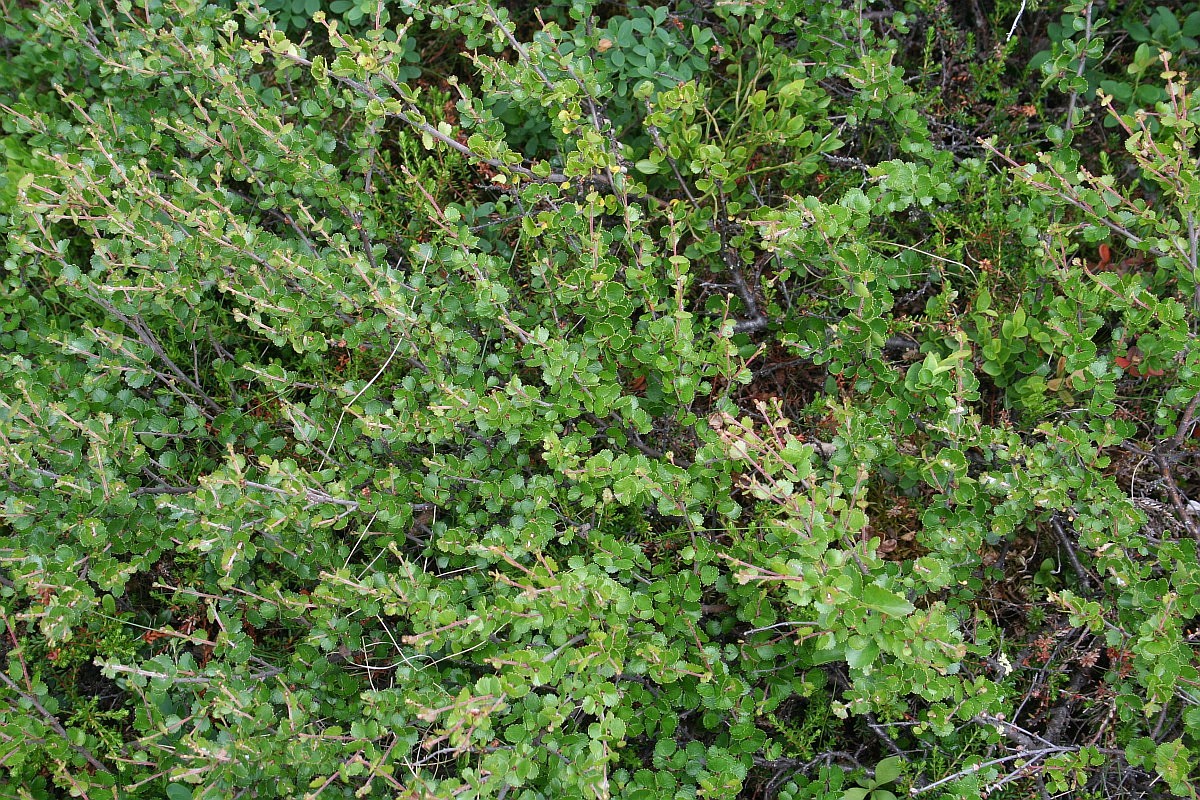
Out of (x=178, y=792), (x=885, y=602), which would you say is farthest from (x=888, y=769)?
(x=178, y=792)

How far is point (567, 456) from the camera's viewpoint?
8.66 feet

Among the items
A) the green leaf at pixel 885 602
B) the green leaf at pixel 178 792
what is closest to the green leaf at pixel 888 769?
the green leaf at pixel 885 602

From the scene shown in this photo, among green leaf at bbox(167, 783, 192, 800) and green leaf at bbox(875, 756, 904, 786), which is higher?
green leaf at bbox(875, 756, 904, 786)

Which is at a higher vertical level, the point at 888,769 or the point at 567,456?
the point at 567,456

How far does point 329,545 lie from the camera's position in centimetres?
303

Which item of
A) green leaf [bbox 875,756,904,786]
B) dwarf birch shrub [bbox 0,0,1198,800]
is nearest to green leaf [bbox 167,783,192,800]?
dwarf birch shrub [bbox 0,0,1198,800]

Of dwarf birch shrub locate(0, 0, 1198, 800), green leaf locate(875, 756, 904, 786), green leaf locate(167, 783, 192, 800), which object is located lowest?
green leaf locate(167, 783, 192, 800)

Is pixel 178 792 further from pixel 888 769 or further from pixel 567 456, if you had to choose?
pixel 888 769

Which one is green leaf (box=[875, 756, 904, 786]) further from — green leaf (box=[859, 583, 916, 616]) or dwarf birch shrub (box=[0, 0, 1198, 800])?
green leaf (box=[859, 583, 916, 616])

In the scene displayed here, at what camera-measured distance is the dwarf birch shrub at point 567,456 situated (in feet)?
8.28

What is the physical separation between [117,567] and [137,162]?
1.64 meters

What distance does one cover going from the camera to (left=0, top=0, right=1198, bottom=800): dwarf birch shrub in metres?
2.52

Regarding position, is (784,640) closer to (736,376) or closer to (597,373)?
(736,376)

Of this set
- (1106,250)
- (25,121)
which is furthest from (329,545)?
(1106,250)
